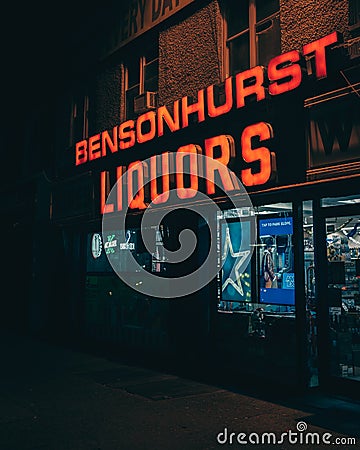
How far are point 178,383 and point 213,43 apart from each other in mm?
6585

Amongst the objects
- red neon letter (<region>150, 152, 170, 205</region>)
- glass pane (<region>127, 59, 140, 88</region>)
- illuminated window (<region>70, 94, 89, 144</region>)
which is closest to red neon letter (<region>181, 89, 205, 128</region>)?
red neon letter (<region>150, 152, 170, 205</region>)

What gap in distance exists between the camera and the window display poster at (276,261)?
819cm

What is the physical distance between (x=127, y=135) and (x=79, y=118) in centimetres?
399

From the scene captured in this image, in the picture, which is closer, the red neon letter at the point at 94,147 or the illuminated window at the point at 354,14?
the illuminated window at the point at 354,14

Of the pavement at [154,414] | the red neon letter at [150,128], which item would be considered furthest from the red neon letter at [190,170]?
the pavement at [154,414]

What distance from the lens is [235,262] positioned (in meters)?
9.14

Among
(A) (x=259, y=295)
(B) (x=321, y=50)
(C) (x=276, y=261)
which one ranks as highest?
(B) (x=321, y=50)

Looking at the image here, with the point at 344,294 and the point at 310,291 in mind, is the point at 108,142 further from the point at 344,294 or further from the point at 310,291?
the point at 344,294

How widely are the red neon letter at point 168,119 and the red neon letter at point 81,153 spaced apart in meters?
2.96

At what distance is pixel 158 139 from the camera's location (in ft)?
33.3

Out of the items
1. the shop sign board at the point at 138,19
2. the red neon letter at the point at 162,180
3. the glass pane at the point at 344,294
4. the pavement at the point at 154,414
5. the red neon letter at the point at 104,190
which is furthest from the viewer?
the red neon letter at the point at 104,190

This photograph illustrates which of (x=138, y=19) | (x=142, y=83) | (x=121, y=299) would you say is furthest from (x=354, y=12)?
(x=121, y=299)

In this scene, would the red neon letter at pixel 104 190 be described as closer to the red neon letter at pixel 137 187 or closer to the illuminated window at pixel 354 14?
the red neon letter at pixel 137 187

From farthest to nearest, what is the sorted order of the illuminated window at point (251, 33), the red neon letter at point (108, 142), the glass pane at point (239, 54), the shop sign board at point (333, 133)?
the red neon letter at point (108, 142) < the glass pane at point (239, 54) < the illuminated window at point (251, 33) < the shop sign board at point (333, 133)
